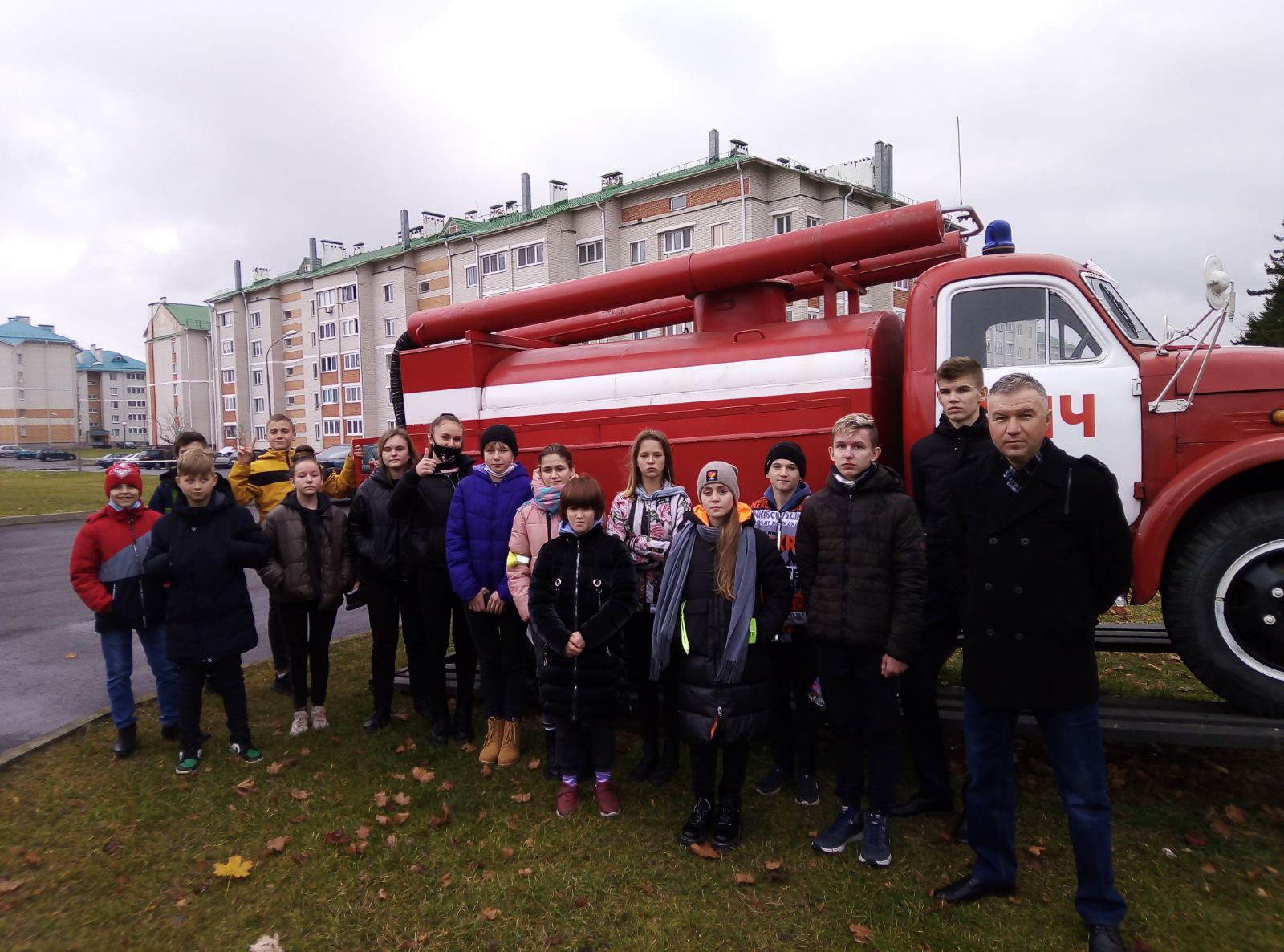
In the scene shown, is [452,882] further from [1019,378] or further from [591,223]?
[591,223]

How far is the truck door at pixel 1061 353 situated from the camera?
4223 millimetres

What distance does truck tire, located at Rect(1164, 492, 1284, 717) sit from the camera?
378 centimetres

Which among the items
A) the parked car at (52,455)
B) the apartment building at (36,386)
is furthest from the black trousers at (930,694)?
the apartment building at (36,386)

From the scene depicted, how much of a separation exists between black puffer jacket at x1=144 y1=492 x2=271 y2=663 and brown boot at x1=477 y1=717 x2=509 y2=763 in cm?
150

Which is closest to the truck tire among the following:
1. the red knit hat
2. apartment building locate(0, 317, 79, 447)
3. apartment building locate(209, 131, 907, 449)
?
the red knit hat

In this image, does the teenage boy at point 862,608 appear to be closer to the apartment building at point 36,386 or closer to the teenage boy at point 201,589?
the teenage boy at point 201,589

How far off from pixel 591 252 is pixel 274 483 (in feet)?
117

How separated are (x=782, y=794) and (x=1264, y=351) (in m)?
3.36

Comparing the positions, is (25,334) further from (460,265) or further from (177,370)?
(460,265)

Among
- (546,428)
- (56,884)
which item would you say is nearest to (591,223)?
(546,428)

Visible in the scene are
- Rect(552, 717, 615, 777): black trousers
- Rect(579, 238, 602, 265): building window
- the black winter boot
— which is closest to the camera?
Rect(552, 717, 615, 777): black trousers

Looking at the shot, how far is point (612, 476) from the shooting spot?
18.3 feet

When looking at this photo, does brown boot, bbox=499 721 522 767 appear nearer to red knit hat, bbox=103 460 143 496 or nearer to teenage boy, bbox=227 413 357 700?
teenage boy, bbox=227 413 357 700

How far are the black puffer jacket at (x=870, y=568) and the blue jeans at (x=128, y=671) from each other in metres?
3.95
